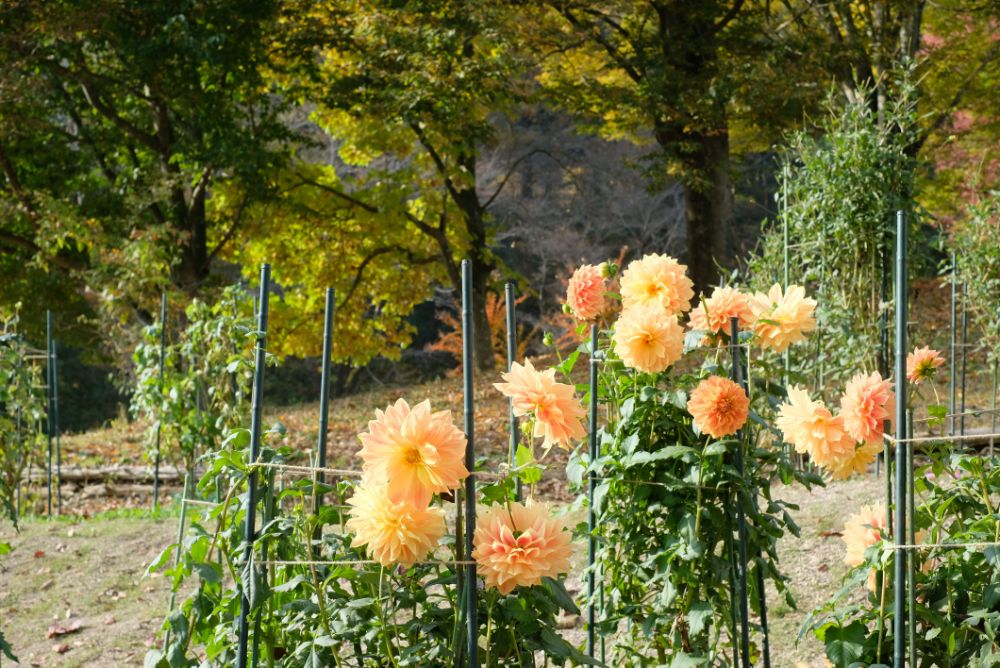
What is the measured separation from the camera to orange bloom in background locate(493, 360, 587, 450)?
2.08m

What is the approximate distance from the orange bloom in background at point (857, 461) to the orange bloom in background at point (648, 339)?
415 millimetres

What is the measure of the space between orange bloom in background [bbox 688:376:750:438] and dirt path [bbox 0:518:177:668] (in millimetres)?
2556

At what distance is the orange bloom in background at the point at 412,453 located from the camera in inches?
69.1

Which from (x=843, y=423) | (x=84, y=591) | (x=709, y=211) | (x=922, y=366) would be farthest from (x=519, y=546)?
(x=709, y=211)

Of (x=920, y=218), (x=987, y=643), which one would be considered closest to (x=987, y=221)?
(x=920, y=218)

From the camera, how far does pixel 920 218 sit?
5.69 meters

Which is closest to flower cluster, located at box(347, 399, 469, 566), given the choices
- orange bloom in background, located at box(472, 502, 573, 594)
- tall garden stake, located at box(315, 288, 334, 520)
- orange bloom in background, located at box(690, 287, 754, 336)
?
orange bloom in background, located at box(472, 502, 573, 594)

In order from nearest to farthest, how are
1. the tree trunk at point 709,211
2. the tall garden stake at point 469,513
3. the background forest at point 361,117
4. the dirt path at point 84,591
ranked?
1. the tall garden stake at point 469,513
2. the dirt path at point 84,591
3. the background forest at point 361,117
4. the tree trunk at point 709,211

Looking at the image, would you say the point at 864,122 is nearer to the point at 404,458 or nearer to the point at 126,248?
the point at 404,458

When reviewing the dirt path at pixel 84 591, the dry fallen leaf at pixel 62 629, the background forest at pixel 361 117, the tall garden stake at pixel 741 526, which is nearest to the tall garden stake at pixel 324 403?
the tall garden stake at pixel 741 526

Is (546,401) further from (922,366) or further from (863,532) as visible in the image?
(922,366)

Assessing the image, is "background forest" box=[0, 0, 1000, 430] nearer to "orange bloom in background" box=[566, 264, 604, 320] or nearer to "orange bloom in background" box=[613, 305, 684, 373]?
"orange bloom in background" box=[566, 264, 604, 320]

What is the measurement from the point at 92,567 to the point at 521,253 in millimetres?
12807

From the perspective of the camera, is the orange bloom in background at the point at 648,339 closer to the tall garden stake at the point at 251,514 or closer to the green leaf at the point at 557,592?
the green leaf at the point at 557,592
